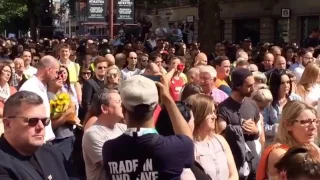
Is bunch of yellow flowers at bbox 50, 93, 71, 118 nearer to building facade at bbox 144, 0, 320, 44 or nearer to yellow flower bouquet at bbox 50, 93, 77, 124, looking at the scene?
yellow flower bouquet at bbox 50, 93, 77, 124

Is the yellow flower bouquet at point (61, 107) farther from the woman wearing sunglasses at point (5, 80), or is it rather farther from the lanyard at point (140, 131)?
the lanyard at point (140, 131)

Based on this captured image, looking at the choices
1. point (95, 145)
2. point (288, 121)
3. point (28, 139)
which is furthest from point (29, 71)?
point (28, 139)

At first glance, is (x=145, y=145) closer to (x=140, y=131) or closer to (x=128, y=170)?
(x=140, y=131)

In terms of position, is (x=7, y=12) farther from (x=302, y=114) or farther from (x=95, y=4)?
(x=302, y=114)

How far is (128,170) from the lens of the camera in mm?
4270

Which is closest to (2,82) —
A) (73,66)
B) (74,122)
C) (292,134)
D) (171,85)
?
(74,122)

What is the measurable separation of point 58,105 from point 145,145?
3544 mm

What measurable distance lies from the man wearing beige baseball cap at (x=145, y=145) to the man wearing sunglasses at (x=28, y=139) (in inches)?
18.2

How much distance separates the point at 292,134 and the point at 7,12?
5199 cm

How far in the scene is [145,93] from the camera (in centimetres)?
419

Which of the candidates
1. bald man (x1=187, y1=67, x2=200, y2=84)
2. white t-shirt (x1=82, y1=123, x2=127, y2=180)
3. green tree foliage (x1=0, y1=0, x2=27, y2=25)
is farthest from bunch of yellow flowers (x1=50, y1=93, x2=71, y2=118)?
green tree foliage (x1=0, y1=0, x2=27, y2=25)

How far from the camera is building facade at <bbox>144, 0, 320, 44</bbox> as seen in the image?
35.1m

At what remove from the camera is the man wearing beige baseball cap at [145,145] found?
4.16m

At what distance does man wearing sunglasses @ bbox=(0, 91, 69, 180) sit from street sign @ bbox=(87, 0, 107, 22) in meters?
22.7
